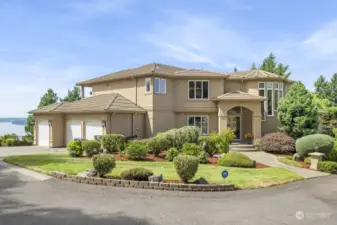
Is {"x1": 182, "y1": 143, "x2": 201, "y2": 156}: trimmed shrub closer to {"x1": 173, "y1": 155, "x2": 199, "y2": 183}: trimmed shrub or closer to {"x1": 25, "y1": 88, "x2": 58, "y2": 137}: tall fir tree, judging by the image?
{"x1": 173, "y1": 155, "x2": 199, "y2": 183}: trimmed shrub

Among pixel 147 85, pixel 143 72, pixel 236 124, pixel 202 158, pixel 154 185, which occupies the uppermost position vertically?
pixel 143 72

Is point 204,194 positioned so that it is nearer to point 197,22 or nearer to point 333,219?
point 333,219

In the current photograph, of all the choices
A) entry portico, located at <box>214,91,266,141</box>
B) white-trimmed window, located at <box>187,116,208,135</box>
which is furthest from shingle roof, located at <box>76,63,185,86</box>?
entry portico, located at <box>214,91,266,141</box>

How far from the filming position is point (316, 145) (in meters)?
19.0

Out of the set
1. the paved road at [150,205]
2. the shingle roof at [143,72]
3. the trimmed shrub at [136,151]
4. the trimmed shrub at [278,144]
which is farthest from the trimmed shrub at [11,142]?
the trimmed shrub at [278,144]

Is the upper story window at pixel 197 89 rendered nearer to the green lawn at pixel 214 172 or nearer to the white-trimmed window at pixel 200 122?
the white-trimmed window at pixel 200 122

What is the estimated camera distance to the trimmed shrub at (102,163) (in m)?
11.9

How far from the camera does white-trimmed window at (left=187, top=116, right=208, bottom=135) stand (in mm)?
26609

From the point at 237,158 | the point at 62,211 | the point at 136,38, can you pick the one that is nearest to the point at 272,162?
the point at 237,158

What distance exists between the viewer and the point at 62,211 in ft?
26.0

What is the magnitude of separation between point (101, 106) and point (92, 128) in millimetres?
2087

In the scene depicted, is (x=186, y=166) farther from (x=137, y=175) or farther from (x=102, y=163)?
(x=102, y=163)

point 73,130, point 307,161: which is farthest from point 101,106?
point 307,161

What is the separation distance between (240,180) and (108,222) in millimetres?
7420
